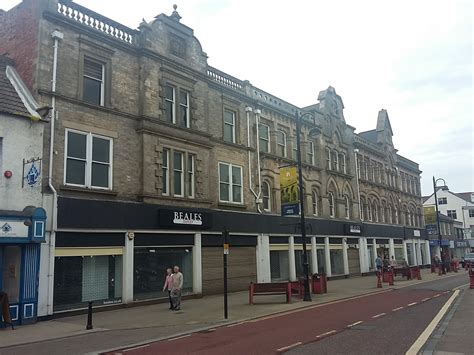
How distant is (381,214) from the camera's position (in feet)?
143

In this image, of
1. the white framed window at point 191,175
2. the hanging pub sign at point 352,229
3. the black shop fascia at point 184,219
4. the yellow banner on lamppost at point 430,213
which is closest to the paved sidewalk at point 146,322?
the black shop fascia at point 184,219

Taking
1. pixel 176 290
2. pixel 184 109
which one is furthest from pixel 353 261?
pixel 176 290

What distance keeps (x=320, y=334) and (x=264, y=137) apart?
745 inches

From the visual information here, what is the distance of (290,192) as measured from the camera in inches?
941

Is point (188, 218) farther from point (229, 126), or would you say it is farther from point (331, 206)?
point (331, 206)

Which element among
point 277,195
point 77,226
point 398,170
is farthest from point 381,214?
point 77,226

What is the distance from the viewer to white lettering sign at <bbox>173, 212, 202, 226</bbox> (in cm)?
2092

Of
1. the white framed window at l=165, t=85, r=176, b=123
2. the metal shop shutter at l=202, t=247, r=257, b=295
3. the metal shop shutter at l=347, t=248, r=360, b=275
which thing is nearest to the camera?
the white framed window at l=165, t=85, r=176, b=123

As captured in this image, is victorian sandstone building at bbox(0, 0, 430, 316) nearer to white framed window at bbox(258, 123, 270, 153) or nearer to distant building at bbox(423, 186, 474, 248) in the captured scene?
white framed window at bbox(258, 123, 270, 153)

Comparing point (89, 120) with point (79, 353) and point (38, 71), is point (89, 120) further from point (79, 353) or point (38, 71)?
point (79, 353)

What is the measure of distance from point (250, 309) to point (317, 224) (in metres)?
16.4

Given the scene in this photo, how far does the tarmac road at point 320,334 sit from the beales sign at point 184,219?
23.8 feet

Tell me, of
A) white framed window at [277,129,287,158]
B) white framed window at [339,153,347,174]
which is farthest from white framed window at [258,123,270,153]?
white framed window at [339,153,347,174]

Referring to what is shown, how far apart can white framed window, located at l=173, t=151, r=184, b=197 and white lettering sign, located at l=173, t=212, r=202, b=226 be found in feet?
3.54
